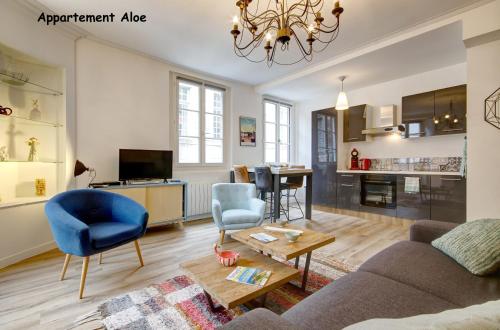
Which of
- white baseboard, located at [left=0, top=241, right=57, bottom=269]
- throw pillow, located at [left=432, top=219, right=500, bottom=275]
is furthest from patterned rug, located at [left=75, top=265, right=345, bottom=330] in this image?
white baseboard, located at [left=0, top=241, right=57, bottom=269]

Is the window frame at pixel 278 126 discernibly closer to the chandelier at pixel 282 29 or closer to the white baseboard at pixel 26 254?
the chandelier at pixel 282 29

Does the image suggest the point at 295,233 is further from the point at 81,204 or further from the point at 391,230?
the point at 391,230

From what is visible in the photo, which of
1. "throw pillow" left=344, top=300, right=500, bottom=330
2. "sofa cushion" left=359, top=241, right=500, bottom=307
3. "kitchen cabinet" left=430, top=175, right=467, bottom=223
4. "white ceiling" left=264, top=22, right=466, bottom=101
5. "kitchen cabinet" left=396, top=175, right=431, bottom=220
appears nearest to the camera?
"throw pillow" left=344, top=300, right=500, bottom=330

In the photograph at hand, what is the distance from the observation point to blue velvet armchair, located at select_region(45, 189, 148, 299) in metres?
1.84

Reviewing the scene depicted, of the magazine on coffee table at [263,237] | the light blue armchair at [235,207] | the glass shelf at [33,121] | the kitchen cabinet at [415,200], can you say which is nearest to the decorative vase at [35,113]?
the glass shelf at [33,121]

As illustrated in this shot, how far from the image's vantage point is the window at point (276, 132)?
575 cm

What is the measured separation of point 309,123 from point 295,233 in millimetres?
4650

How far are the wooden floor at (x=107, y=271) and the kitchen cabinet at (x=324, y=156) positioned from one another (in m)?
1.33

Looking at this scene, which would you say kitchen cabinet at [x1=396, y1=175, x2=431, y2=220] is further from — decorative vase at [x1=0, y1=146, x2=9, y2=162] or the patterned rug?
decorative vase at [x1=0, y1=146, x2=9, y2=162]

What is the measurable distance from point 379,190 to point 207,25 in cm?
398

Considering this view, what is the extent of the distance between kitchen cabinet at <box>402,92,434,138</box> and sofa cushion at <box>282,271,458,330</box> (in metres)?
3.76

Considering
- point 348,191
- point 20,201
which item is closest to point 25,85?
point 20,201

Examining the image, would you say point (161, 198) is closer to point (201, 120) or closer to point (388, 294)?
point (201, 120)

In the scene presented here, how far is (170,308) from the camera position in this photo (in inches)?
66.2
